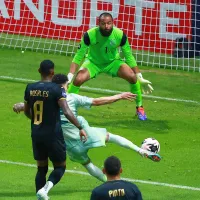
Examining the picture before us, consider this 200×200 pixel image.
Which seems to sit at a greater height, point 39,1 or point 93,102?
point 39,1

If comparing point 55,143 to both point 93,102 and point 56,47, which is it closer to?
point 93,102

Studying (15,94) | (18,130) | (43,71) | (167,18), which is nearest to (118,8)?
(167,18)

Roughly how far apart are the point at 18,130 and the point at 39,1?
8.78m

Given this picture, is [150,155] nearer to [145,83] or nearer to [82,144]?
[82,144]

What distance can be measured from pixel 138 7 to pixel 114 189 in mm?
15753

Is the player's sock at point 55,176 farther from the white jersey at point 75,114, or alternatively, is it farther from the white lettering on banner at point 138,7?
the white lettering on banner at point 138,7

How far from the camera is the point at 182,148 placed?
15.8m

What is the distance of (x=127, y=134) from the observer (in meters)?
16.6

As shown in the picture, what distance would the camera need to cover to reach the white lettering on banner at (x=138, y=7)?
23.8 metres

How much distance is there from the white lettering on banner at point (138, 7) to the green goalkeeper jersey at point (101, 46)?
21.7 feet

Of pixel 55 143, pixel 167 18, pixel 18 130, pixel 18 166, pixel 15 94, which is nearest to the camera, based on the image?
pixel 55 143

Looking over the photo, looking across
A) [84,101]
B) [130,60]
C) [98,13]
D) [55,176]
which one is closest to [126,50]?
[130,60]

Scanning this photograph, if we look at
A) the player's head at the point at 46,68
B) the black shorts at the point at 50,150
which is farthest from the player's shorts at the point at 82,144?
the player's head at the point at 46,68

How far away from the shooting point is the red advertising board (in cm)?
2366
